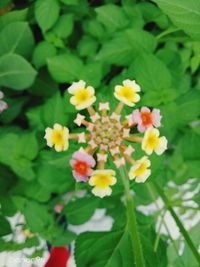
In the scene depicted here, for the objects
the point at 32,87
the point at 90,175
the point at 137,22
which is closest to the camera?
the point at 90,175

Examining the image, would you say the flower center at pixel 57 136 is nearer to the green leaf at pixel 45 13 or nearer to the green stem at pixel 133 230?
the green stem at pixel 133 230

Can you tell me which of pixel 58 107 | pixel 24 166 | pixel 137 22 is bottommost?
pixel 24 166

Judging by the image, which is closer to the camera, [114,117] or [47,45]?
[114,117]

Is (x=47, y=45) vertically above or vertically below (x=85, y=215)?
above

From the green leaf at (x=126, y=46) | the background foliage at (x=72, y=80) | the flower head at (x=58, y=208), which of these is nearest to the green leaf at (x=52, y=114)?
the background foliage at (x=72, y=80)

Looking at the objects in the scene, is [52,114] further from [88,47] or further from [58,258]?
[58,258]

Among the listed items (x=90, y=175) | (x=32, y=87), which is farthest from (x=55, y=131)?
(x=32, y=87)

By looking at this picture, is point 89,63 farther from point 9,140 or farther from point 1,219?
point 1,219
